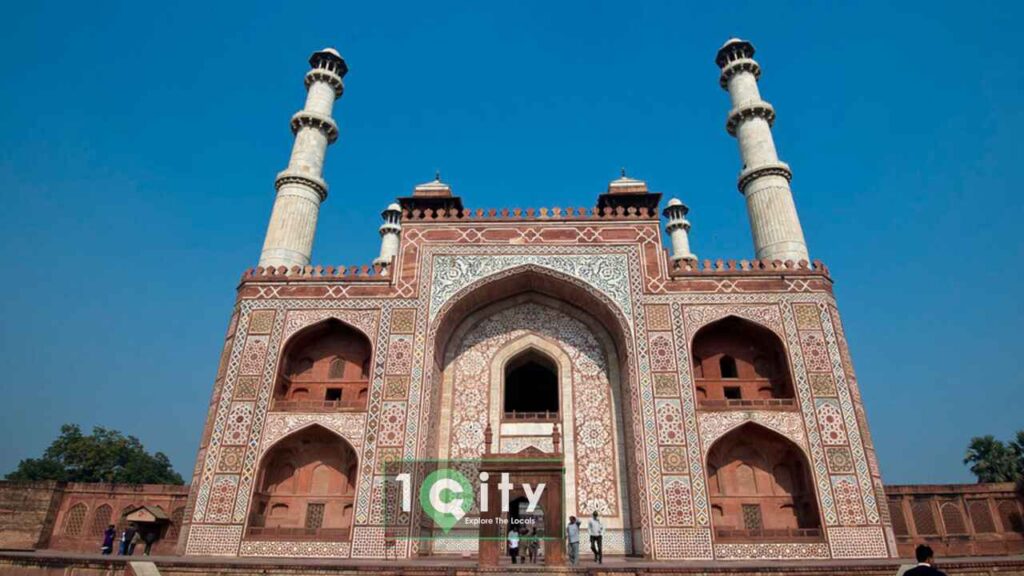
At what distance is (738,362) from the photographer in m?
14.3

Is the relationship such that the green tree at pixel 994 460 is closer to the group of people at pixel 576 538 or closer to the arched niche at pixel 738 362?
the arched niche at pixel 738 362

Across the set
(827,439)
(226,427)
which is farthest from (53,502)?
(827,439)

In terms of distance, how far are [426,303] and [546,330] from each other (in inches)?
120

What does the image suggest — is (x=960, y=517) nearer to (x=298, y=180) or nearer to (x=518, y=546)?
(x=518, y=546)

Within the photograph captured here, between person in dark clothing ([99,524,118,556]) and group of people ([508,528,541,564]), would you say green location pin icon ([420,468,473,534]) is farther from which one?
person in dark clothing ([99,524,118,556])

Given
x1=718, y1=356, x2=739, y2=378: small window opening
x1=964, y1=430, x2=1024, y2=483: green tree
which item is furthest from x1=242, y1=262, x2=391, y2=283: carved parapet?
x1=964, y1=430, x2=1024, y2=483: green tree

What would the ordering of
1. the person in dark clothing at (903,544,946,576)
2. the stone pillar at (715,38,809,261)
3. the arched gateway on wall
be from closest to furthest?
1. the person in dark clothing at (903,544,946,576)
2. the arched gateway on wall
3. the stone pillar at (715,38,809,261)

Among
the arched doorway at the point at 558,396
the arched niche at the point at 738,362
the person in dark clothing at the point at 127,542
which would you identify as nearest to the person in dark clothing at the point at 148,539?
the person in dark clothing at the point at 127,542

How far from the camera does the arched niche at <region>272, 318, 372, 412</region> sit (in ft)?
46.5

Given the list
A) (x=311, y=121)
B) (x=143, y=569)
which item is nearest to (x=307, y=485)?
(x=143, y=569)

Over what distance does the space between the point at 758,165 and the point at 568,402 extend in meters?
8.50

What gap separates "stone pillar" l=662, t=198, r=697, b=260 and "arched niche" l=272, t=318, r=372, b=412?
1368cm

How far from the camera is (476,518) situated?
13.0m

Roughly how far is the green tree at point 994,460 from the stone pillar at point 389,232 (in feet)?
68.8
